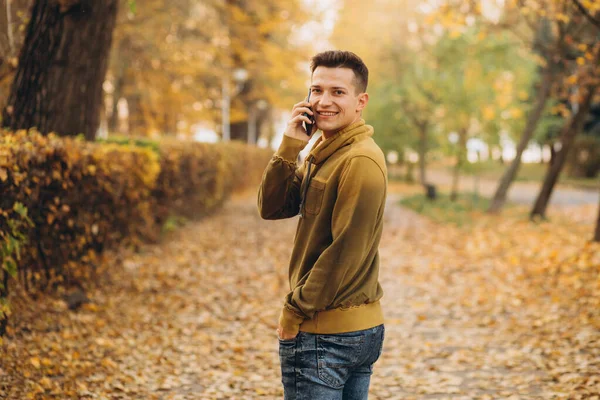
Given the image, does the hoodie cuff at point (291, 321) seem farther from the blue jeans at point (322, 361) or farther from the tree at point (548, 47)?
the tree at point (548, 47)

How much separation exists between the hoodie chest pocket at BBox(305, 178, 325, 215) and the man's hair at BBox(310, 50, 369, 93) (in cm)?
47

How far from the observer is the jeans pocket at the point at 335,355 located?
8.59 ft

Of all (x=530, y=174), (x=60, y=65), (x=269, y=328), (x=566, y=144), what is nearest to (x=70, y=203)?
(x=60, y=65)

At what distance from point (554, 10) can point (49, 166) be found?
11.7m

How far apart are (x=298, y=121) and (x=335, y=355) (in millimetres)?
1036

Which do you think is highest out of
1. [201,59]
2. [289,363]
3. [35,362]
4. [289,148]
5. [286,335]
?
[201,59]

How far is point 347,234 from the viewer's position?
2.51 metres

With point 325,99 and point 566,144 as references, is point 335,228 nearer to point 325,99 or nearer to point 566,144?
point 325,99

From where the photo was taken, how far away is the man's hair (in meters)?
2.69

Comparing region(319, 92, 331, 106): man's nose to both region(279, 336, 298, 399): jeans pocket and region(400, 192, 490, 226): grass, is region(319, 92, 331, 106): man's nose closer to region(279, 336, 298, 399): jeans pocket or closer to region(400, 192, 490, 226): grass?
region(279, 336, 298, 399): jeans pocket

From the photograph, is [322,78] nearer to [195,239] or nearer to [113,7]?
[113,7]

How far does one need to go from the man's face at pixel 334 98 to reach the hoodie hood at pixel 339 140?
38 millimetres

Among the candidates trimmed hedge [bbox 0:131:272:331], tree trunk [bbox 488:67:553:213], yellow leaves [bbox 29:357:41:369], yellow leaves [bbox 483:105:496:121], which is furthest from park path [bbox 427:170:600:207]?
yellow leaves [bbox 29:357:41:369]

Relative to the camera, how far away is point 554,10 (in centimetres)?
1352
